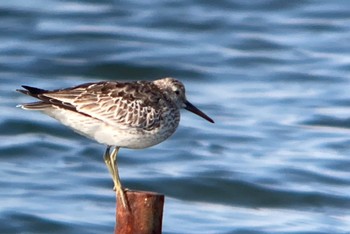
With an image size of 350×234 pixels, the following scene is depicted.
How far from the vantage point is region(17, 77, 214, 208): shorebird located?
9156 millimetres

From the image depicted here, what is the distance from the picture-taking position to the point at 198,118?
19172 mm

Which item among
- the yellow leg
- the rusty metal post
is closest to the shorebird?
the yellow leg

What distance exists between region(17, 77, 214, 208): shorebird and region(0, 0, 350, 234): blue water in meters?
5.16

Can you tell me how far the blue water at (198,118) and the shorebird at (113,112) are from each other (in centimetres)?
516

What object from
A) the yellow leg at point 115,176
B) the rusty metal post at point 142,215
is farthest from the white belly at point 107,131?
the rusty metal post at point 142,215

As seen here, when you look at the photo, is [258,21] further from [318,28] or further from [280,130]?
[280,130]

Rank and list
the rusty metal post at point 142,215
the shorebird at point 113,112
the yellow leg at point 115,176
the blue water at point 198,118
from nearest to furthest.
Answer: the rusty metal post at point 142,215 < the yellow leg at point 115,176 < the shorebird at point 113,112 < the blue water at point 198,118

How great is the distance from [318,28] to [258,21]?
1187 millimetres

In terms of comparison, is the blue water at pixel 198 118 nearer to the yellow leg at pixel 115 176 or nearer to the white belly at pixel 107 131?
the yellow leg at pixel 115 176

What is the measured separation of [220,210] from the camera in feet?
52.5

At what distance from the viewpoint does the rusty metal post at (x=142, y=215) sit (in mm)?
8227

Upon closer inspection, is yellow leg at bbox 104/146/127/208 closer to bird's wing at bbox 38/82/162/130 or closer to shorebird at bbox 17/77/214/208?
shorebird at bbox 17/77/214/208

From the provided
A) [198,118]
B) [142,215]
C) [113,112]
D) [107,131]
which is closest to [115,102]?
[113,112]

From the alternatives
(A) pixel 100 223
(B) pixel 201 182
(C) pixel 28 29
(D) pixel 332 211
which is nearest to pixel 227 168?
(B) pixel 201 182
